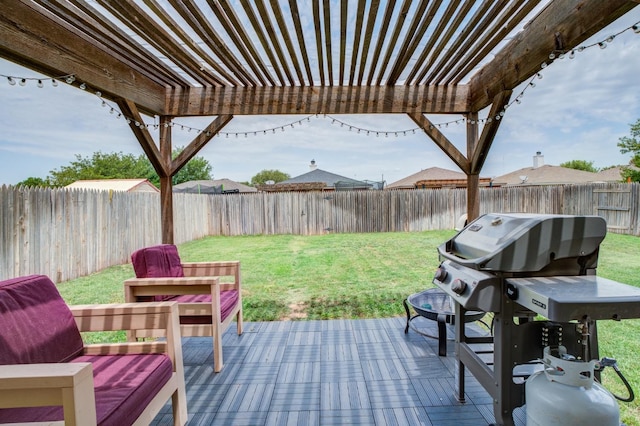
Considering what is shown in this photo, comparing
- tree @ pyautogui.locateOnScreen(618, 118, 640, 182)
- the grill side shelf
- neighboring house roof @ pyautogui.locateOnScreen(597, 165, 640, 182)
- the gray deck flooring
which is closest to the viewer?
the grill side shelf

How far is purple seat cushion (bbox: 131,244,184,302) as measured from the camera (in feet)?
8.88

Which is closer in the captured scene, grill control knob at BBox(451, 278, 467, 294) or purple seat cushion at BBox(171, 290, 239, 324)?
grill control knob at BBox(451, 278, 467, 294)

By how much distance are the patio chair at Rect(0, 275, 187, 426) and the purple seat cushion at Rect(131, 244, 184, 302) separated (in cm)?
85

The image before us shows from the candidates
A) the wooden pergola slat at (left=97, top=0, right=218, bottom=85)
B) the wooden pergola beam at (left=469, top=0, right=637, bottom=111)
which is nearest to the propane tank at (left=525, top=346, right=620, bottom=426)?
the wooden pergola beam at (left=469, top=0, right=637, bottom=111)

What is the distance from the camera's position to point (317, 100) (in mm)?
3672

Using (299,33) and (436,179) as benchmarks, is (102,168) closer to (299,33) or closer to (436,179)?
(436,179)

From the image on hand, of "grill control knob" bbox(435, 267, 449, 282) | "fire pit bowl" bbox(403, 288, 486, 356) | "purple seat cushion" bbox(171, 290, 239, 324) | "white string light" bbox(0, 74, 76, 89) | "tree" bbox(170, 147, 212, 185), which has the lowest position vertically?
"fire pit bowl" bbox(403, 288, 486, 356)

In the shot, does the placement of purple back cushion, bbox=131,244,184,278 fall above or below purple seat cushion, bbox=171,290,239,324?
above

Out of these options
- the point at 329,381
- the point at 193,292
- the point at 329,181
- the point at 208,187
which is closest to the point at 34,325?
the point at 193,292

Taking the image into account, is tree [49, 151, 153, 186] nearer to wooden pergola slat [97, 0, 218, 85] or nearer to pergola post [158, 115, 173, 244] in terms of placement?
pergola post [158, 115, 173, 244]

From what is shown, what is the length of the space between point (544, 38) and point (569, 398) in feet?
7.16

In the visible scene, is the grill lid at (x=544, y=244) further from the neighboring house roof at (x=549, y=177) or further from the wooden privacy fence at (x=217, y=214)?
the neighboring house roof at (x=549, y=177)

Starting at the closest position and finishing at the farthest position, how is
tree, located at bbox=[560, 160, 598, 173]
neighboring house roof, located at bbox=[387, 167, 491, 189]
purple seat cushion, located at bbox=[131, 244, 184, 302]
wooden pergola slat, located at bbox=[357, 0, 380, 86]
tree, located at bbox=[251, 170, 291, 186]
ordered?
1. wooden pergola slat, located at bbox=[357, 0, 380, 86]
2. purple seat cushion, located at bbox=[131, 244, 184, 302]
3. neighboring house roof, located at bbox=[387, 167, 491, 189]
4. tree, located at bbox=[560, 160, 598, 173]
5. tree, located at bbox=[251, 170, 291, 186]

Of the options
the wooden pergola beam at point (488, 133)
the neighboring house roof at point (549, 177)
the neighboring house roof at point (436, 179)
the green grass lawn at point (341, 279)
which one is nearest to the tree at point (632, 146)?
the neighboring house roof at point (549, 177)
